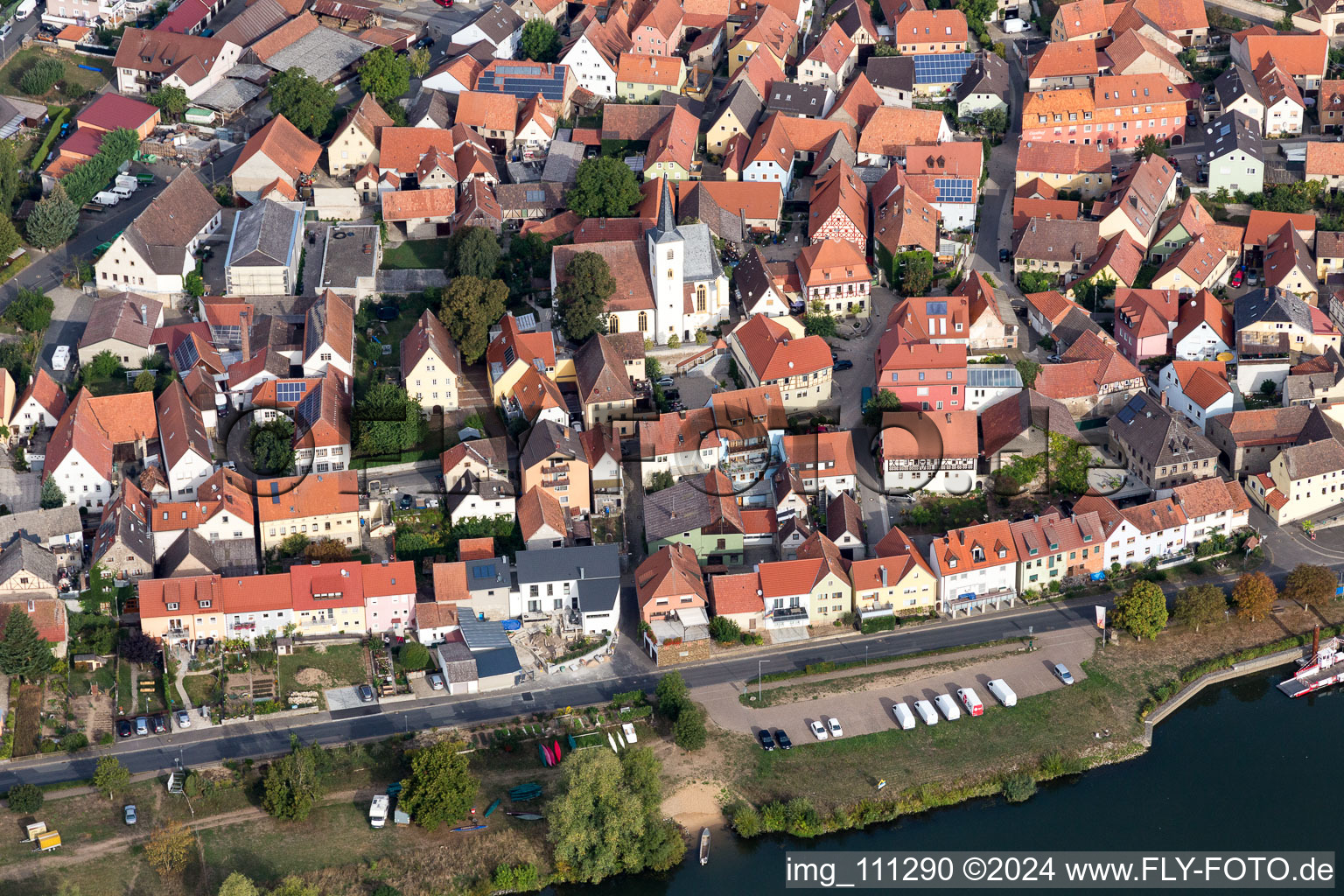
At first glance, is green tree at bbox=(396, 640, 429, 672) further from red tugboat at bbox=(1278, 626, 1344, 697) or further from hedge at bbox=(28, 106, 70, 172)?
hedge at bbox=(28, 106, 70, 172)

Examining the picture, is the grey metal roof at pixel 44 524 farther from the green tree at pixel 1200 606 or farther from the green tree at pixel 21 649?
the green tree at pixel 1200 606

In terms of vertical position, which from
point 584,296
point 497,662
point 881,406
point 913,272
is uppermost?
point 584,296

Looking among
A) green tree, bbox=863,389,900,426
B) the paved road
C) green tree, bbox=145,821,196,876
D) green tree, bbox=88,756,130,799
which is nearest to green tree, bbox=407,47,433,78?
green tree, bbox=863,389,900,426

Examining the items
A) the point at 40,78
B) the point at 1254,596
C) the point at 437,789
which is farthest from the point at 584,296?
A: the point at 40,78

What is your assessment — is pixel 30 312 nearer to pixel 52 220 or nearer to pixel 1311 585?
pixel 52 220

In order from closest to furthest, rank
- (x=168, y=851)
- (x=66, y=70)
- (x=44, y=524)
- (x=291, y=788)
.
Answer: (x=168, y=851) → (x=291, y=788) → (x=44, y=524) → (x=66, y=70)

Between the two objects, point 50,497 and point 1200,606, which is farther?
point 50,497

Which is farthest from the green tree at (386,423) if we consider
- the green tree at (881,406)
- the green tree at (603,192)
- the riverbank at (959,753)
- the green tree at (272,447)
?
the riverbank at (959,753)

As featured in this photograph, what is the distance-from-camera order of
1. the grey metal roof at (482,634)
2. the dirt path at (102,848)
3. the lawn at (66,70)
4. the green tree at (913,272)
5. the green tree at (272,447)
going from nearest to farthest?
the dirt path at (102,848) < the grey metal roof at (482,634) < the green tree at (272,447) < the green tree at (913,272) < the lawn at (66,70)
